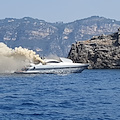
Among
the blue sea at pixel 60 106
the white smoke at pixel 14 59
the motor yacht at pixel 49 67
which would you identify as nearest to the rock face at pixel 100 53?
the white smoke at pixel 14 59

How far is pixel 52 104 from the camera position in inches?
1531

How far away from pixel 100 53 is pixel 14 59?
8201 cm

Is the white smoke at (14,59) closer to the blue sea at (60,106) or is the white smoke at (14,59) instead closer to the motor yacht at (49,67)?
the motor yacht at (49,67)

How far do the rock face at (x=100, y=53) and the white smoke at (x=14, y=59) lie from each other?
3012 inches

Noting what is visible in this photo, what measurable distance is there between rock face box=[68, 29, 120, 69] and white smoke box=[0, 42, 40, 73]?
76.5 meters

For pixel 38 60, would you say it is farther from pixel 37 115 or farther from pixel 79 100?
pixel 37 115

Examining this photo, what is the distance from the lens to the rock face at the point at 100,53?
17875 cm

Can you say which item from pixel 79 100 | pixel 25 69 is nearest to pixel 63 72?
pixel 25 69

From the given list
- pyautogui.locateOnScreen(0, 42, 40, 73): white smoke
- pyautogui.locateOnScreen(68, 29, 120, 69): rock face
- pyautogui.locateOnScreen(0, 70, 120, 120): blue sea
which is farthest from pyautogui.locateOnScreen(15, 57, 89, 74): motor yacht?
pyautogui.locateOnScreen(68, 29, 120, 69): rock face

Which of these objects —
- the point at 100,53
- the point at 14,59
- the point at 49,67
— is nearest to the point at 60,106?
the point at 49,67

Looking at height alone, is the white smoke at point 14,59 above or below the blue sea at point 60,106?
above

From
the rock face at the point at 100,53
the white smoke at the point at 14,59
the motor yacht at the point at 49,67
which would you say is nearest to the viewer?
the motor yacht at the point at 49,67

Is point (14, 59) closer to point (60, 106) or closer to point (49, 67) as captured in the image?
point (49, 67)

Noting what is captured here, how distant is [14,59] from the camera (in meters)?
106
